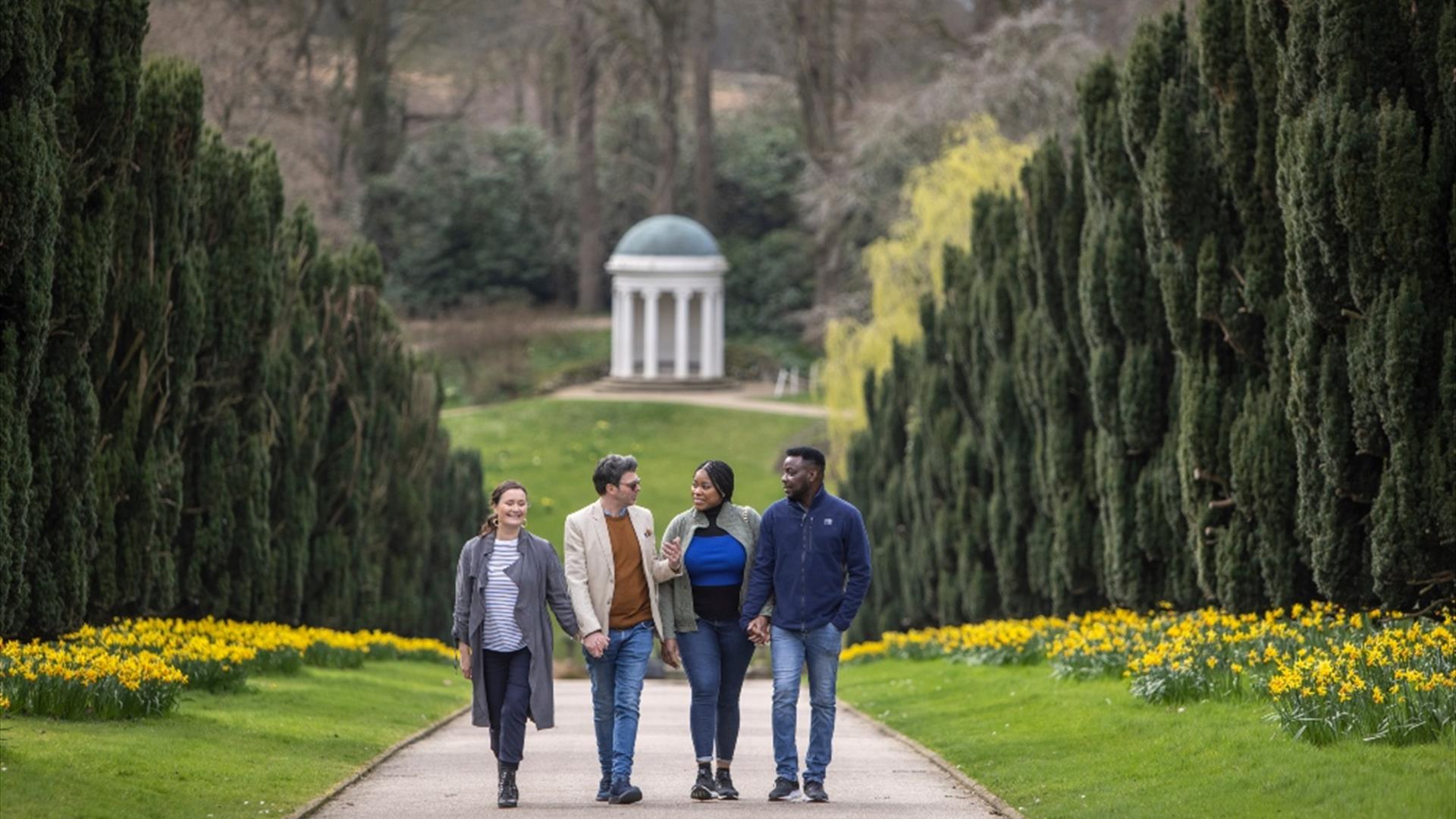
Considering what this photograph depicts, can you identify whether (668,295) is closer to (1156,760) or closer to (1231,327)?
(1231,327)

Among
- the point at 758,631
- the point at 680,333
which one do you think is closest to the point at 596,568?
the point at 758,631

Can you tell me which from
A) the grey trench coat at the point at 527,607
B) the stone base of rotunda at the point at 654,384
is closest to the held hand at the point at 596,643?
the grey trench coat at the point at 527,607

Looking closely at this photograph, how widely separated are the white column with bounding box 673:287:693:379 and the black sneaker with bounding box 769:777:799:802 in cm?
4709

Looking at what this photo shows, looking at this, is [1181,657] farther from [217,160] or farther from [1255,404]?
[217,160]

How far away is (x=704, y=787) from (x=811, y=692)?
756 mm

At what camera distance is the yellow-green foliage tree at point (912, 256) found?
4059 cm

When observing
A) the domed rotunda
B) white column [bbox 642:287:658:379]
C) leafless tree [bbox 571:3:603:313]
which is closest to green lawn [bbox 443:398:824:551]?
white column [bbox 642:287:658:379]

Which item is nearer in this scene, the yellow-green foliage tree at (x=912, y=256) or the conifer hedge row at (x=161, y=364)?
the conifer hedge row at (x=161, y=364)

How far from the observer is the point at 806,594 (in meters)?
11.7

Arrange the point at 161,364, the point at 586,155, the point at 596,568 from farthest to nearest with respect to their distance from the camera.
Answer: the point at 586,155 → the point at 161,364 → the point at 596,568

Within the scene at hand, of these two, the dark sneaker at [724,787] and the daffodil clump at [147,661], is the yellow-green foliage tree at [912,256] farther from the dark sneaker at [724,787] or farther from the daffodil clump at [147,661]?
the dark sneaker at [724,787]

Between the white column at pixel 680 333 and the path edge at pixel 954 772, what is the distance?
132ft

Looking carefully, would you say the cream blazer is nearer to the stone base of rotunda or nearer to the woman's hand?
the woman's hand

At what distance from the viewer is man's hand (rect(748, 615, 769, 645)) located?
38.2ft
